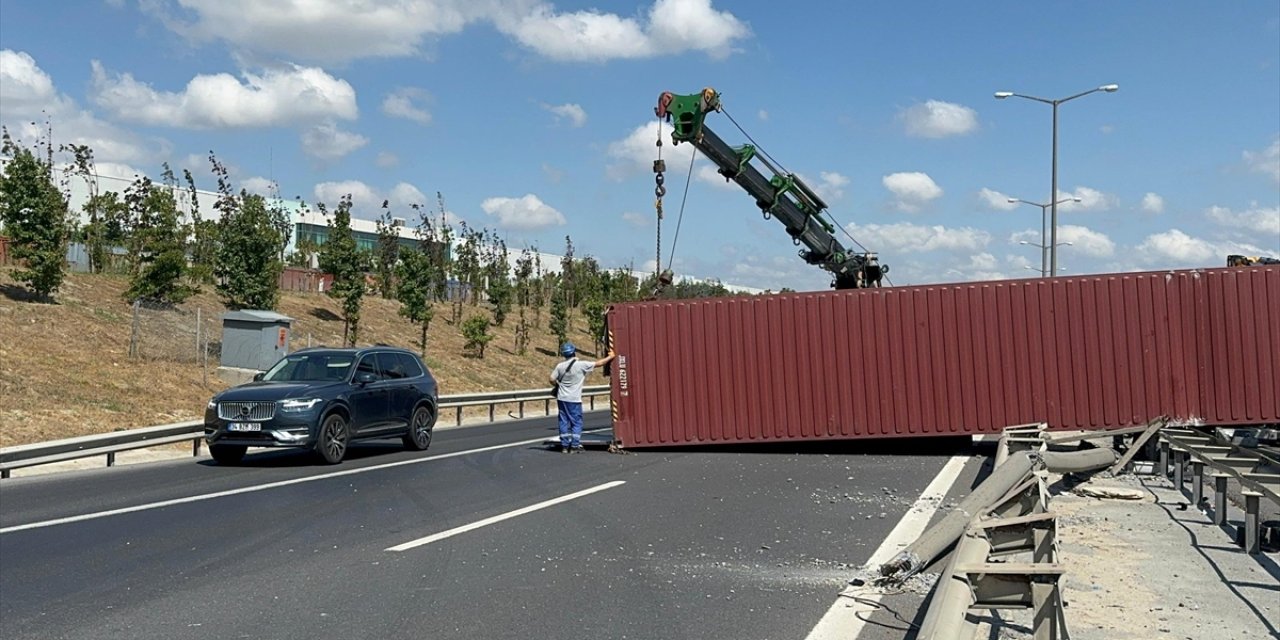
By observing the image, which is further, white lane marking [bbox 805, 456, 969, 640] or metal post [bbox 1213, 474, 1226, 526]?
metal post [bbox 1213, 474, 1226, 526]

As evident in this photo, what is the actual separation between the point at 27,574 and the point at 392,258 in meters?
40.8

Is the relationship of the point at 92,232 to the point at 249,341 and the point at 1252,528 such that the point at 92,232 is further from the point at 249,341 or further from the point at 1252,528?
the point at 1252,528

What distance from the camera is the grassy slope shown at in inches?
728

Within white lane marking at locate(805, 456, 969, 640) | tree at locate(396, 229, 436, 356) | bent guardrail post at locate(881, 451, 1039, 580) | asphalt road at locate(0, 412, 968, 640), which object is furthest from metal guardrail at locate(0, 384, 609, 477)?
tree at locate(396, 229, 436, 356)

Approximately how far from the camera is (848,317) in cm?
1720

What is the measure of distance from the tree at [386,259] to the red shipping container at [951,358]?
30.0 m

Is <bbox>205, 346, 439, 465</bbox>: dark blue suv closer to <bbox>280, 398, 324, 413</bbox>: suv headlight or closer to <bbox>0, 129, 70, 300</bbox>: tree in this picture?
<bbox>280, 398, 324, 413</bbox>: suv headlight

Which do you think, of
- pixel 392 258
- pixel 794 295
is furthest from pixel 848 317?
pixel 392 258

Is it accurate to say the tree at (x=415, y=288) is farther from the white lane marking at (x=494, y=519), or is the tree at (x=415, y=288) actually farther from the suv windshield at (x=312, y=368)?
the white lane marking at (x=494, y=519)

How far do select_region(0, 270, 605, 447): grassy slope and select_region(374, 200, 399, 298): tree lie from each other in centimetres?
864

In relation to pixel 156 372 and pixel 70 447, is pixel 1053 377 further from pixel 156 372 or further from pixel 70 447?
pixel 156 372

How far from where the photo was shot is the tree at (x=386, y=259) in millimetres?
45938

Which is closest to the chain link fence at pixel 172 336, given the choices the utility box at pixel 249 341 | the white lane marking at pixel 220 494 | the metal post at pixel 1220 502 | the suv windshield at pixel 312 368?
the utility box at pixel 249 341

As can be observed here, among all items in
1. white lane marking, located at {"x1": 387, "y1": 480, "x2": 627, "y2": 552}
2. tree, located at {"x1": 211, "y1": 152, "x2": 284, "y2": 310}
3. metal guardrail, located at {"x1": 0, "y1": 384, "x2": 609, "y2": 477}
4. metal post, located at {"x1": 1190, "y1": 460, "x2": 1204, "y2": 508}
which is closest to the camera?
white lane marking, located at {"x1": 387, "y1": 480, "x2": 627, "y2": 552}
